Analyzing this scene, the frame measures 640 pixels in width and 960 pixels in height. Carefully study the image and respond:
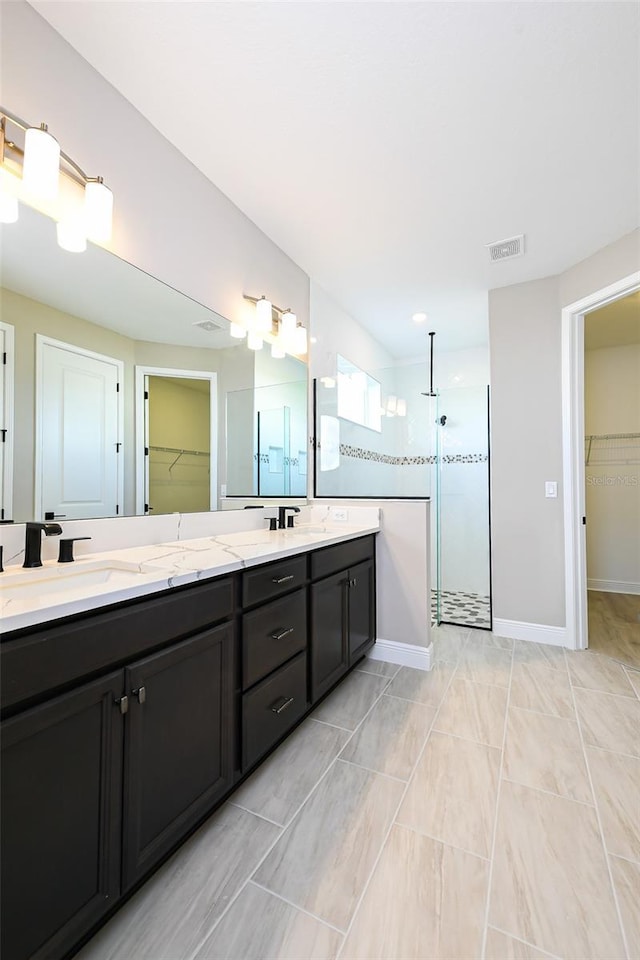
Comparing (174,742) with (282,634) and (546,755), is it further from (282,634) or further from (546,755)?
(546,755)

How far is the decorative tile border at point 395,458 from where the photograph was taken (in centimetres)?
330

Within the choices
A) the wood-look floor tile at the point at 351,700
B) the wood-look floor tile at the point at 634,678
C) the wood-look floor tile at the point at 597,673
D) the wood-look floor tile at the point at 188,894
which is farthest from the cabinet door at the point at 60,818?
the wood-look floor tile at the point at 634,678

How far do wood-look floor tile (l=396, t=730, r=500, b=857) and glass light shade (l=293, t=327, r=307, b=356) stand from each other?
234 centimetres

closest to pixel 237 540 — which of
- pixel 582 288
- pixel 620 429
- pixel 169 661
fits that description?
pixel 169 661

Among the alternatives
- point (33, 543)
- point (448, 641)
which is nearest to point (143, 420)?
point (33, 543)

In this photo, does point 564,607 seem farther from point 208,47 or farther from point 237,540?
point 208,47

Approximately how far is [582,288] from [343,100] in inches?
80.3

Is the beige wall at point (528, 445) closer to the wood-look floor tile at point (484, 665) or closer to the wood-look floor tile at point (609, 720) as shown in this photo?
the wood-look floor tile at point (484, 665)

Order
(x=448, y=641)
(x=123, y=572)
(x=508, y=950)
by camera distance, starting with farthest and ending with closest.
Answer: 1. (x=448, y=641)
2. (x=123, y=572)
3. (x=508, y=950)

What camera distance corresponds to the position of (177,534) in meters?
1.84

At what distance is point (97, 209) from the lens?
1.43 meters

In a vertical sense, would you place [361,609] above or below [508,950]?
above

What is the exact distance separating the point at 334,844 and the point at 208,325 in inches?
85.0

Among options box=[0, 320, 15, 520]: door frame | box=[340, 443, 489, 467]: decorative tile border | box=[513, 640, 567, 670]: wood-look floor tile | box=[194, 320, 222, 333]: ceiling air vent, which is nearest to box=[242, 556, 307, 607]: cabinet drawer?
box=[0, 320, 15, 520]: door frame
